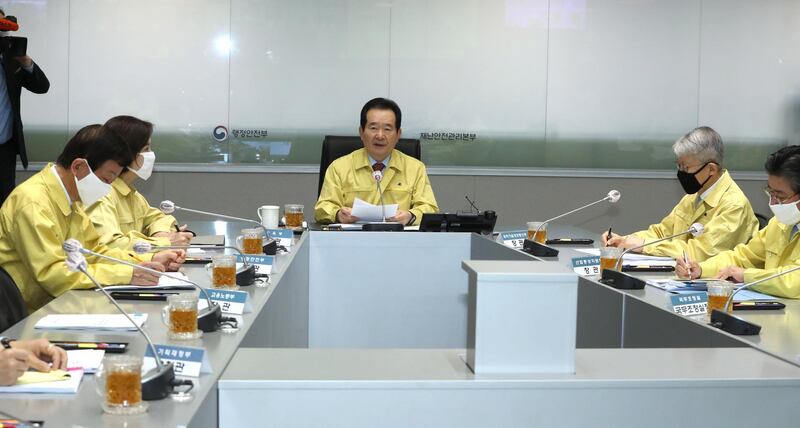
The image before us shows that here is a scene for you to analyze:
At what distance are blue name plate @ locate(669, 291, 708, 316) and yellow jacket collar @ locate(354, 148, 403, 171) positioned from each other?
2547 mm

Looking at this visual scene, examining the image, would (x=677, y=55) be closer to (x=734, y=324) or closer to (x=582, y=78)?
(x=582, y=78)

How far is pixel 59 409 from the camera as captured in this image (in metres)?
1.27

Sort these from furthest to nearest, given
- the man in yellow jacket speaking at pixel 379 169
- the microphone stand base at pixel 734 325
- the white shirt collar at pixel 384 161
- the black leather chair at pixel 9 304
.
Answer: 1. the white shirt collar at pixel 384 161
2. the man in yellow jacket speaking at pixel 379 169
3. the black leather chair at pixel 9 304
4. the microphone stand base at pixel 734 325

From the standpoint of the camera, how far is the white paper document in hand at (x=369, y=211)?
4.00m

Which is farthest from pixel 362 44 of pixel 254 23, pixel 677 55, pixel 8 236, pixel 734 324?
pixel 734 324

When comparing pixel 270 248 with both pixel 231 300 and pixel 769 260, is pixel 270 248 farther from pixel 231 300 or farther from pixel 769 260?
pixel 769 260

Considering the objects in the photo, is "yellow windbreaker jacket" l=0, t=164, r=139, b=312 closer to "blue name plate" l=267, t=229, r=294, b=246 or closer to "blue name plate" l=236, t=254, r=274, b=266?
"blue name plate" l=236, t=254, r=274, b=266

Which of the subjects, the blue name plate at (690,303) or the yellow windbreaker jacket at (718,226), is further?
the yellow windbreaker jacket at (718,226)

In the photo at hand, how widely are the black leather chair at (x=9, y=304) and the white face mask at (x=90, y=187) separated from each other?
499mm

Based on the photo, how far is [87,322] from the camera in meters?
1.84

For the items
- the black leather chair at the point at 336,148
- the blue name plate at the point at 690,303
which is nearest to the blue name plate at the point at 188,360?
the blue name plate at the point at 690,303

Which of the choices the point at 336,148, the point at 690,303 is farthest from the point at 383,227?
the point at 690,303

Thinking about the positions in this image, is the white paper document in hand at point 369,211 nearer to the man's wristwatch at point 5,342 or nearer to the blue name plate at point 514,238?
the blue name plate at point 514,238

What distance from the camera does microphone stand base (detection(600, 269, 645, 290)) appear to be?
8.27 feet
